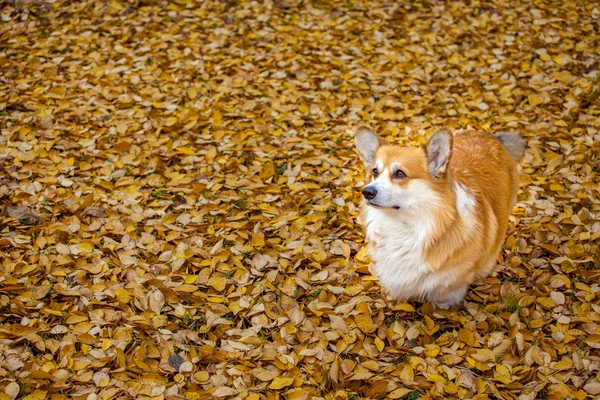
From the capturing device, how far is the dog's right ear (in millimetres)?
3059

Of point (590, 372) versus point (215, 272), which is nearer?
point (590, 372)

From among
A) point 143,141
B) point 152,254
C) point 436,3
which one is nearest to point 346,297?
point 152,254

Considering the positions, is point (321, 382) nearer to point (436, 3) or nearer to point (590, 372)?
point (590, 372)

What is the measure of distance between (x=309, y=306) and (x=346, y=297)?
0.26 meters

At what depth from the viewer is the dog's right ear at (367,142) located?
3059mm

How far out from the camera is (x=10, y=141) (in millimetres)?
4359

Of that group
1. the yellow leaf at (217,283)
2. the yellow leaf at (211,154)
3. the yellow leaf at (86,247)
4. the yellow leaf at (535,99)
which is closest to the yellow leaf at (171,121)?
the yellow leaf at (211,154)

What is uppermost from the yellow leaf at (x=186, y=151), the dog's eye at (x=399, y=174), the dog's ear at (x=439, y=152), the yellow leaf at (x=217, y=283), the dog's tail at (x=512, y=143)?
the dog's ear at (x=439, y=152)

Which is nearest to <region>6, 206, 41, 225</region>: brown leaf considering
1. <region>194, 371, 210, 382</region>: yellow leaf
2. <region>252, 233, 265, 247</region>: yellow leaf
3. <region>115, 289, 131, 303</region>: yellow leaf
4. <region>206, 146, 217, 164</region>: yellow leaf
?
<region>115, 289, 131, 303</region>: yellow leaf

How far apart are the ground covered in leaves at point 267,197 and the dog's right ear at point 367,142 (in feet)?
2.46

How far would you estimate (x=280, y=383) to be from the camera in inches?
110

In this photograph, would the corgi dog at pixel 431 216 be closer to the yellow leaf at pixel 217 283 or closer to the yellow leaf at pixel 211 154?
the yellow leaf at pixel 217 283

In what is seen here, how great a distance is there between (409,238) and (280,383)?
107 centimetres

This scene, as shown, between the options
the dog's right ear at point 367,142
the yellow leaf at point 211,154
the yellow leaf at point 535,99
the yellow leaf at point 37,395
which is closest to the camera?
Result: the yellow leaf at point 37,395
